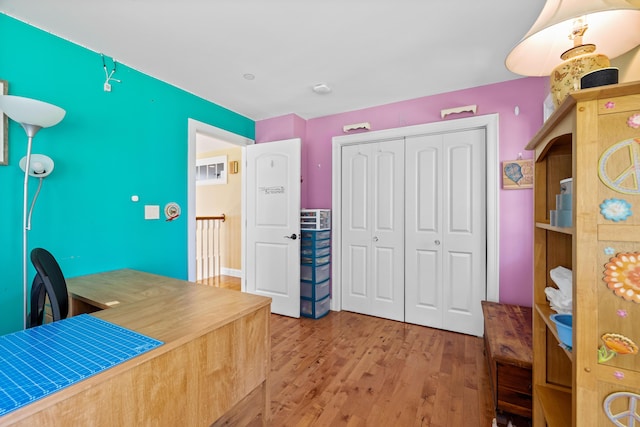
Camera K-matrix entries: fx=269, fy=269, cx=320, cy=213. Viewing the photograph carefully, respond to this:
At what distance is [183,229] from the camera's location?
269 centimetres

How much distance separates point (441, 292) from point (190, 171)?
9.34ft

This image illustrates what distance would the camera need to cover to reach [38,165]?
5.54 ft

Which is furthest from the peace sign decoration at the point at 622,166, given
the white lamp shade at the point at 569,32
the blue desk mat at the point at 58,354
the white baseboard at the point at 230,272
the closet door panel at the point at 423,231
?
the white baseboard at the point at 230,272

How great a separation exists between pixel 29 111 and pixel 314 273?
2.56 m

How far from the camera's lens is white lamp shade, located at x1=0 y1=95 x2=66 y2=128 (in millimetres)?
1399

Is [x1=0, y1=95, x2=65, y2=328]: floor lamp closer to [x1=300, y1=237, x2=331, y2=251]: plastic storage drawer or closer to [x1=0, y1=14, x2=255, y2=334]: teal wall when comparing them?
[x1=0, y1=14, x2=255, y2=334]: teal wall

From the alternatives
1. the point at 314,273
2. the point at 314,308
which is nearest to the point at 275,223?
the point at 314,273

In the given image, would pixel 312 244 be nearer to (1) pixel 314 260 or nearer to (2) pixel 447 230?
(1) pixel 314 260

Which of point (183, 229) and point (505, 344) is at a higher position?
point (183, 229)

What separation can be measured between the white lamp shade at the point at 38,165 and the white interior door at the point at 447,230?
2941mm

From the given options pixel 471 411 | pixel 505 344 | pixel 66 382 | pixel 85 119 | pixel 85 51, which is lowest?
pixel 471 411

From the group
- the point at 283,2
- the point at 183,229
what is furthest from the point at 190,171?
the point at 283,2

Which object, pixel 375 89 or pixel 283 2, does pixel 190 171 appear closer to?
pixel 283 2

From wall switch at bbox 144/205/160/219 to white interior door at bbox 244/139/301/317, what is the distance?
3.65ft
